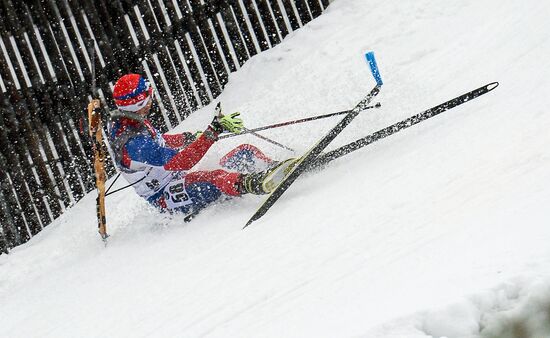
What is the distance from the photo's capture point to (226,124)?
6055 mm

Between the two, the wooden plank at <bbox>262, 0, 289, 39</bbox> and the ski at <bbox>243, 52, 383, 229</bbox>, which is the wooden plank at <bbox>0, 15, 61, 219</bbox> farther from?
the ski at <bbox>243, 52, 383, 229</bbox>

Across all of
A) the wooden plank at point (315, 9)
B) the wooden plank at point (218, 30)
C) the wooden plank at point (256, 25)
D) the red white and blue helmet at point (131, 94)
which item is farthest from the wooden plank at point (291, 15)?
the red white and blue helmet at point (131, 94)

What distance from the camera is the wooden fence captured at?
815cm

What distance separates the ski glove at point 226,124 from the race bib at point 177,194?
2.04 feet

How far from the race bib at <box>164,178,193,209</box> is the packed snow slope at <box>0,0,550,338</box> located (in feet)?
0.60

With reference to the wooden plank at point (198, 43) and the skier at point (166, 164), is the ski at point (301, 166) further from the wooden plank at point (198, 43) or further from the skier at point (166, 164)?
the wooden plank at point (198, 43)

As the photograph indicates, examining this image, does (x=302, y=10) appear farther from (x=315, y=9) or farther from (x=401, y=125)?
(x=401, y=125)

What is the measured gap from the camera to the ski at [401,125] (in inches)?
217

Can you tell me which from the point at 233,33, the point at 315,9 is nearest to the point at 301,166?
the point at 233,33

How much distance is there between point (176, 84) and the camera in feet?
28.0

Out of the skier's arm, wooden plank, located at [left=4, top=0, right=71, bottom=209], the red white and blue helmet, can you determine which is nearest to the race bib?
the skier's arm

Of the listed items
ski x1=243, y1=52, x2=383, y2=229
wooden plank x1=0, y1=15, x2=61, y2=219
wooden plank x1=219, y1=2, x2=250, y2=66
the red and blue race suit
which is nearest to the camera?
ski x1=243, y1=52, x2=383, y2=229

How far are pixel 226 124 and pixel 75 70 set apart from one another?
3038 mm

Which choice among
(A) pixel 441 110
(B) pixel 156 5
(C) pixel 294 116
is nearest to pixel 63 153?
(B) pixel 156 5
